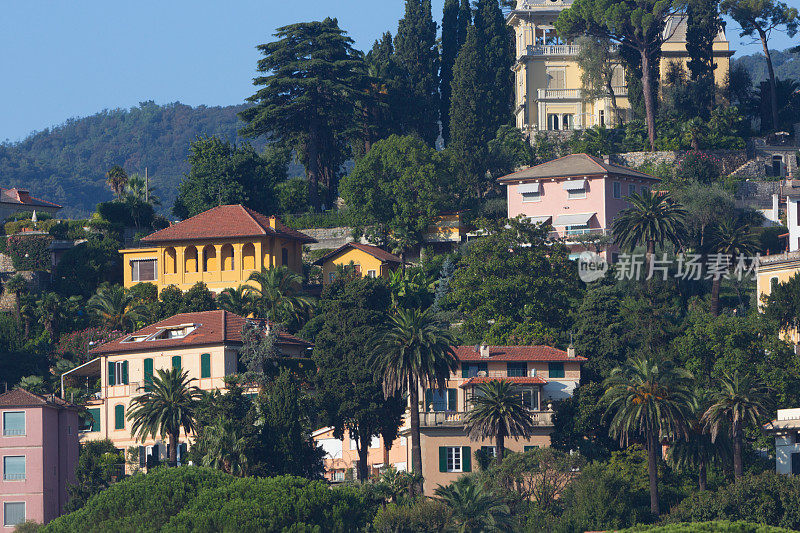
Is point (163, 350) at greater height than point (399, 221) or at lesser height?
lesser

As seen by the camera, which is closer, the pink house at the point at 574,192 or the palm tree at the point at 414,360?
the palm tree at the point at 414,360

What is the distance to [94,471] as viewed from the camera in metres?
66.2

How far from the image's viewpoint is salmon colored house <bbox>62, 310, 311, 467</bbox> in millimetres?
72500

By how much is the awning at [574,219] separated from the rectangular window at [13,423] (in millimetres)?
38914

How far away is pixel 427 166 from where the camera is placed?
93.5 m

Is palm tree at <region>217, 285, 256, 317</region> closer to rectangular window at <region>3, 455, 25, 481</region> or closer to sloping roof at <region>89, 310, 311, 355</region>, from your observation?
sloping roof at <region>89, 310, 311, 355</region>

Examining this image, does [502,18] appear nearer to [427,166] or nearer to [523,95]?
[523,95]

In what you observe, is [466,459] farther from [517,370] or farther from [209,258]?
[209,258]

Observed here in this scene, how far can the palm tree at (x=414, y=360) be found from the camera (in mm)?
65375

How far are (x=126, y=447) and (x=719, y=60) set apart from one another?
61119 millimetres

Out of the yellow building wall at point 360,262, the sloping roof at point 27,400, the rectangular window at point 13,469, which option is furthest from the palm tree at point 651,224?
the rectangular window at point 13,469

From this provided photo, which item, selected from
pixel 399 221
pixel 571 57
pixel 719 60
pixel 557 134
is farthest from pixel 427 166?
pixel 719 60

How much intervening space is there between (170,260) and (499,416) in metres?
33.5

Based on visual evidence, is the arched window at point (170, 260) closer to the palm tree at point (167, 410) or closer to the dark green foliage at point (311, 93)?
the dark green foliage at point (311, 93)
